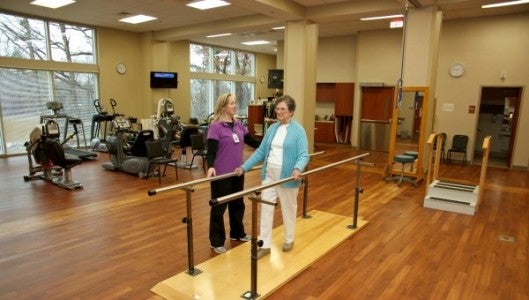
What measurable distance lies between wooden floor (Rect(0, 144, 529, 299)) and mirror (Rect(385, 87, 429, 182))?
70 cm

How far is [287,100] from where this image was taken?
3096 mm

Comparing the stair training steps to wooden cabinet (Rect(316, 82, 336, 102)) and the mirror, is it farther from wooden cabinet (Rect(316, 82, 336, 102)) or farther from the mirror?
wooden cabinet (Rect(316, 82, 336, 102))

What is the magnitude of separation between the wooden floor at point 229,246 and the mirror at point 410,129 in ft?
2.31

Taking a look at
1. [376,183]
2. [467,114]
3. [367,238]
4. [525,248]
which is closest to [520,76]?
[467,114]

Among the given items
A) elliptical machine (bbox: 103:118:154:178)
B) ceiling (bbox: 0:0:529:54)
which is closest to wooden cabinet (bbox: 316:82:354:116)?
ceiling (bbox: 0:0:529:54)

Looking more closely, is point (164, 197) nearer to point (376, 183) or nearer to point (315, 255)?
point (315, 255)

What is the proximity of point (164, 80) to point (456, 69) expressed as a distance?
27.1ft

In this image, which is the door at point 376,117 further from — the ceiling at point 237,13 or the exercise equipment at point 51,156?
the exercise equipment at point 51,156

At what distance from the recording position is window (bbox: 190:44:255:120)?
504 inches

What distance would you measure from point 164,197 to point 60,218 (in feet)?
4.65

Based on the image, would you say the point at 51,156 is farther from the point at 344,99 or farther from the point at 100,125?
the point at 344,99

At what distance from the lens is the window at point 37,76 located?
333 inches

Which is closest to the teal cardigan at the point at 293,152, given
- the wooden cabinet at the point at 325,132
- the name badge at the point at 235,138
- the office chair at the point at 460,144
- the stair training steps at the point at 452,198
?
the name badge at the point at 235,138

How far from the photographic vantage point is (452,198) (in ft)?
17.0
